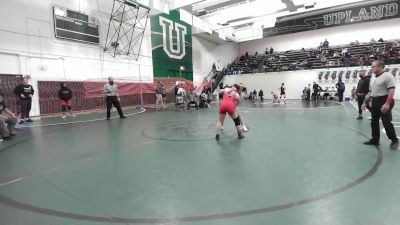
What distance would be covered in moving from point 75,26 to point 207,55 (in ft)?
47.4

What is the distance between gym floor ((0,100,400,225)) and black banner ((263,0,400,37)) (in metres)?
23.1

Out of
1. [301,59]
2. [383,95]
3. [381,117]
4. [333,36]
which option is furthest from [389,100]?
[333,36]

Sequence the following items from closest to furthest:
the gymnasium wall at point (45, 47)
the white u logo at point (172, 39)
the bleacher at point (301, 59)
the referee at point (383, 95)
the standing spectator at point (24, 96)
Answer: the referee at point (383, 95)
the standing spectator at point (24, 96)
the gymnasium wall at point (45, 47)
the white u logo at point (172, 39)
the bleacher at point (301, 59)

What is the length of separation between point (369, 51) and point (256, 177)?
22996mm

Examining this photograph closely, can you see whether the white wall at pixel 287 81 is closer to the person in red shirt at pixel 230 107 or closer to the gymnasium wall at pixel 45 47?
the gymnasium wall at pixel 45 47

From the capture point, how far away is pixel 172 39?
65.6ft

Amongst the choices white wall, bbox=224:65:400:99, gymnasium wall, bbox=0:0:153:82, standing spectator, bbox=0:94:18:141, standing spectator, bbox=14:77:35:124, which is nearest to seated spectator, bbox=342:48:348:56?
white wall, bbox=224:65:400:99

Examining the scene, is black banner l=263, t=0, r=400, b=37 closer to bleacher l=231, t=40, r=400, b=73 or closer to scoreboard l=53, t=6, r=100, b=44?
bleacher l=231, t=40, r=400, b=73

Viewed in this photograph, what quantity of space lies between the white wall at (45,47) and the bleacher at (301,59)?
1582 cm

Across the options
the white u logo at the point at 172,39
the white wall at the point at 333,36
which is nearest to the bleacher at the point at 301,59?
the white wall at the point at 333,36

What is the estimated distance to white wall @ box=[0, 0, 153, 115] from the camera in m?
10.3

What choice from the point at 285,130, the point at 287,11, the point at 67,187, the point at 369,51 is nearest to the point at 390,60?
the point at 369,51

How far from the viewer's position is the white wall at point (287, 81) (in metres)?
21.4

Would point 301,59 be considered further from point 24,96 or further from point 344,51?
point 24,96
